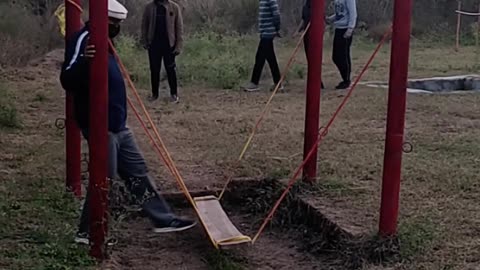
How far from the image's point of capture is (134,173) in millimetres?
5895

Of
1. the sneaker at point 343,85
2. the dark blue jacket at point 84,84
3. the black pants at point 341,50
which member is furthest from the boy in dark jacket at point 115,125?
the sneaker at point 343,85

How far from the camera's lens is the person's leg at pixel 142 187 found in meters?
5.80

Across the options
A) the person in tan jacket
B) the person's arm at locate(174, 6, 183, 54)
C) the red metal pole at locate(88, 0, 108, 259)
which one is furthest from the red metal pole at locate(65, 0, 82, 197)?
the person's arm at locate(174, 6, 183, 54)

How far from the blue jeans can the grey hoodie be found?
6.74 metres

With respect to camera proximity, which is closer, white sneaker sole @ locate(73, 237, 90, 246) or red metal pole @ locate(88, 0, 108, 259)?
red metal pole @ locate(88, 0, 108, 259)

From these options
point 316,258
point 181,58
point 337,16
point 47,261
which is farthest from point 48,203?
point 181,58

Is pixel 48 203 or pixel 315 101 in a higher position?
pixel 315 101

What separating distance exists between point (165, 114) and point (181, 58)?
223 inches

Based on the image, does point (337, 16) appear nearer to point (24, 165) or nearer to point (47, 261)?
point (24, 165)

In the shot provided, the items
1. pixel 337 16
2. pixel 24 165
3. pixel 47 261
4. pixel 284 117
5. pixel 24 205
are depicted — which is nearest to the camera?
pixel 47 261

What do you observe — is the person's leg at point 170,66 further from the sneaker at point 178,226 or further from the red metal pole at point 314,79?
the sneaker at point 178,226

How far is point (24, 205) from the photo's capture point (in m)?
6.32

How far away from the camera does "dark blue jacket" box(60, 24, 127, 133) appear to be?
17.5ft

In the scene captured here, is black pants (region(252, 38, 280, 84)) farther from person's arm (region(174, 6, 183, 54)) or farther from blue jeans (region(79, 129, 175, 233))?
blue jeans (region(79, 129, 175, 233))
